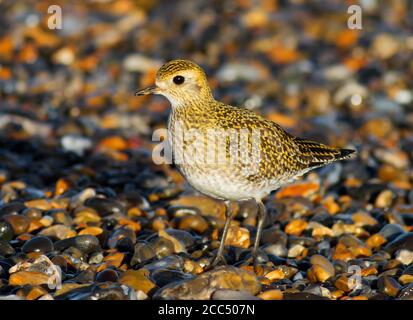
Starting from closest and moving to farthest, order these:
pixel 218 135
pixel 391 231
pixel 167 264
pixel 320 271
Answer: pixel 167 264, pixel 320 271, pixel 218 135, pixel 391 231

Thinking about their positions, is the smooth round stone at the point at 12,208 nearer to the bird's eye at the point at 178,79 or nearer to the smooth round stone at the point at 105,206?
the smooth round stone at the point at 105,206

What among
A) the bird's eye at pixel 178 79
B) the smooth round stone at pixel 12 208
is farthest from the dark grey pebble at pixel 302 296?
the smooth round stone at pixel 12 208

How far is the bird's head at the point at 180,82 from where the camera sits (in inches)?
348

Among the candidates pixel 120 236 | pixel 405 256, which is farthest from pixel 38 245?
pixel 405 256

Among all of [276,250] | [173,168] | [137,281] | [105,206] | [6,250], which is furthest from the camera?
[173,168]

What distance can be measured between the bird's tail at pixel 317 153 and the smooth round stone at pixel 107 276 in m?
2.84

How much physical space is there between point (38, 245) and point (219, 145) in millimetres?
2367

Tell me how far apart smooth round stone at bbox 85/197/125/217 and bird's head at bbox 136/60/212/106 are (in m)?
1.96

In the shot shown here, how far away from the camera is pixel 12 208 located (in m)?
9.98

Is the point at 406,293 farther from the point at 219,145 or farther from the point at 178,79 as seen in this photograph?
the point at 178,79

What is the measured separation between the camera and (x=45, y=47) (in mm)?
17281

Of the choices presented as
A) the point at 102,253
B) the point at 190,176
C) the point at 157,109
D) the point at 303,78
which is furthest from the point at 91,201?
the point at 303,78

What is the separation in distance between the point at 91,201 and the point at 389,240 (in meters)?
3.87

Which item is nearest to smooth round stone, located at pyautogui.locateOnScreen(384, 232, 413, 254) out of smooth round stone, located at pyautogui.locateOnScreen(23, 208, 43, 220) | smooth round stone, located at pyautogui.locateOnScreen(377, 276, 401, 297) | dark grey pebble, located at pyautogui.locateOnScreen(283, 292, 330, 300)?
smooth round stone, located at pyautogui.locateOnScreen(377, 276, 401, 297)
